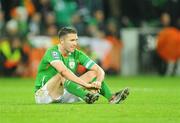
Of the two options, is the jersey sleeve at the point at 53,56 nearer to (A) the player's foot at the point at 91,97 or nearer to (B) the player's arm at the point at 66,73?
(B) the player's arm at the point at 66,73

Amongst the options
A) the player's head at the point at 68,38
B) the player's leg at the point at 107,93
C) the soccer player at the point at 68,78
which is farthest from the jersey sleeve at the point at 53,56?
the player's leg at the point at 107,93

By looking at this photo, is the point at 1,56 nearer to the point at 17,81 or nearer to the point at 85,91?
the point at 17,81

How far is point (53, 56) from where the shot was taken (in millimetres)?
13750

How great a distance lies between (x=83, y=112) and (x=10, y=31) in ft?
48.8

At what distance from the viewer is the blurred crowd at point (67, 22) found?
26.4 metres

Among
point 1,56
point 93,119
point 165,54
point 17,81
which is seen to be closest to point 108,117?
point 93,119

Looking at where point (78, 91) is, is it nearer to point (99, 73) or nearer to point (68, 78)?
point (68, 78)

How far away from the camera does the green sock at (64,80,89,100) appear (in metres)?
13.4

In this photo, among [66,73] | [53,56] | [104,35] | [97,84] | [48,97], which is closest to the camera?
[97,84]

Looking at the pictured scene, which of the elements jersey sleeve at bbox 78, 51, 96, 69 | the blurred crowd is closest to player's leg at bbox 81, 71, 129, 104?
jersey sleeve at bbox 78, 51, 96, 69

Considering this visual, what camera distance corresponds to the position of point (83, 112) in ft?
40.2

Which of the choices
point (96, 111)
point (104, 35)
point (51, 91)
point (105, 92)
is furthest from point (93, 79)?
point (104, 35)

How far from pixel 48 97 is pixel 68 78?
733 mm

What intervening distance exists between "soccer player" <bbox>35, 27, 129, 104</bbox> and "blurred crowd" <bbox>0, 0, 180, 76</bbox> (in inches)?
477
